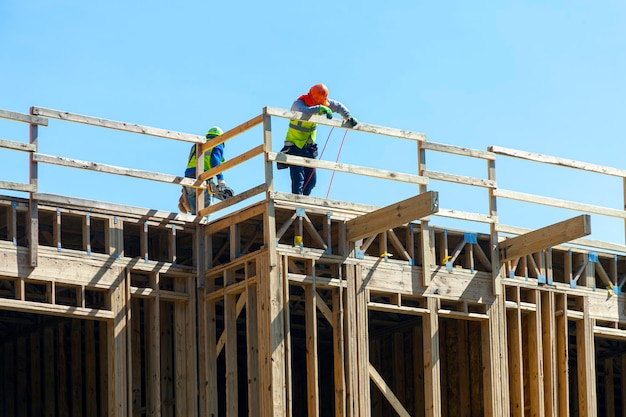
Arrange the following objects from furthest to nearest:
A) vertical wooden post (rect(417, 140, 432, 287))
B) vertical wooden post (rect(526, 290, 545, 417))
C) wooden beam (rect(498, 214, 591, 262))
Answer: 1. vertical wooden post (rect(526, 290, 545, 417))
2. vertical wooden post (rect(417, 140, 432, 287))
3. wooden beam (rect(498, 214, 591, 262))

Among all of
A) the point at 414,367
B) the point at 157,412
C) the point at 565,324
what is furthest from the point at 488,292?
the point at 157,412

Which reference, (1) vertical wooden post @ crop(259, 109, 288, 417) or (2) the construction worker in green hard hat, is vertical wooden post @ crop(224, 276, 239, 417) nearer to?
(1) vertical wooden post @ crop(259, 109, 288, 417)

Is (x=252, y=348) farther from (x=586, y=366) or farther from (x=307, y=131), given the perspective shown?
(x=586, y=366)

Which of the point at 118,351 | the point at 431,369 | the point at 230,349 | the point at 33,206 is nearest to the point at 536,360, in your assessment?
the point at 431,369

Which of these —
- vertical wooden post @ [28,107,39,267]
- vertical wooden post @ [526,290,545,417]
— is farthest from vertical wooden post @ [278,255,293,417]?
vertical wooden post @ [526,290,545,417]

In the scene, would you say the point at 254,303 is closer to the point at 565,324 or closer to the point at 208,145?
the point at 208,145

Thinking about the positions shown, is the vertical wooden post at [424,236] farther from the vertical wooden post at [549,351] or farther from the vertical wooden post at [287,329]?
the vertical wooden post at [287,329]

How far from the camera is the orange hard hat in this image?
992 inches

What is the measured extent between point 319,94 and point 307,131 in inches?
30.3

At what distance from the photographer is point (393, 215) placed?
23.6 m

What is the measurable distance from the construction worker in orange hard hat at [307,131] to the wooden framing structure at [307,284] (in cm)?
62

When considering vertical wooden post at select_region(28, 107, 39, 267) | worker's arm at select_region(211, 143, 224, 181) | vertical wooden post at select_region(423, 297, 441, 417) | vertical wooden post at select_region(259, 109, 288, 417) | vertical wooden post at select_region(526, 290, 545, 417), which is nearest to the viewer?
vertical wooden post at select_region(259, 109, 288, 417)

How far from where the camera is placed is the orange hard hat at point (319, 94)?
2519cm

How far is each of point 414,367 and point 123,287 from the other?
24.7ft
